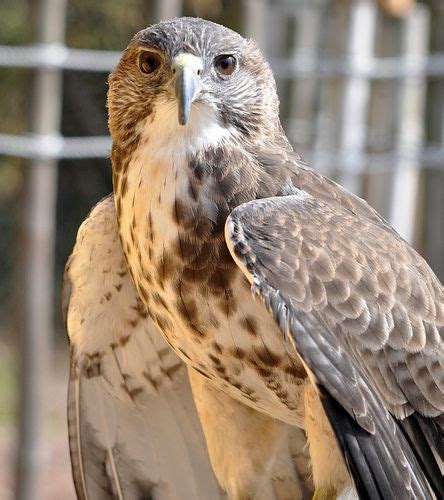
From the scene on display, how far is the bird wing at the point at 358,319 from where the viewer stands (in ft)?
9.98

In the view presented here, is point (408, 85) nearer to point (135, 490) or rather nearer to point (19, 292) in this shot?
point (19, 292)

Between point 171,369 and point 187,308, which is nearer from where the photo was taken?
point 187,308

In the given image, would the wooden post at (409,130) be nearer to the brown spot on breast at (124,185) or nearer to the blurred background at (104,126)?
the blurred background at (104,126)

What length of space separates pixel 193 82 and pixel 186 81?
0.03m

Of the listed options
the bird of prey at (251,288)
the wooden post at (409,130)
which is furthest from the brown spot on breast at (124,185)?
the wooden post at (409,130)

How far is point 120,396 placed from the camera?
3.96 metres

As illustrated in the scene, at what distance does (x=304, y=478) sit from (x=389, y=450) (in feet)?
2.98

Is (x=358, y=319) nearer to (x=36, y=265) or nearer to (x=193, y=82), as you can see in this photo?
(x=193, y=82)

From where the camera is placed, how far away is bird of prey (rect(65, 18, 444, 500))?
312 centimetres

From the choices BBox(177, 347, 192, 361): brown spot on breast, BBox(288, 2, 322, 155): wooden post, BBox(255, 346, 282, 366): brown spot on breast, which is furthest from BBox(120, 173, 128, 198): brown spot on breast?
BBox(288, 2, 322, 155): wooden post

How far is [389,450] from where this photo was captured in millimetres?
3078

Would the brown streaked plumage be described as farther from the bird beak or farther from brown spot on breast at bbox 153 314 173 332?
the bird beak

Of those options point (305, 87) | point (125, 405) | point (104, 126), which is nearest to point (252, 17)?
point (104, 126)

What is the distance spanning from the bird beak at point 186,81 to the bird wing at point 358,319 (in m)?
0.31
